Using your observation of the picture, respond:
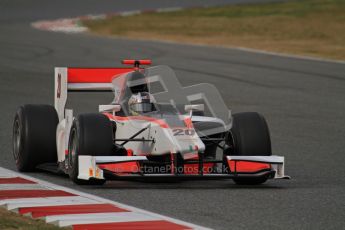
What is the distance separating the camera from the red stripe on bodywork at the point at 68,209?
8.62 meters

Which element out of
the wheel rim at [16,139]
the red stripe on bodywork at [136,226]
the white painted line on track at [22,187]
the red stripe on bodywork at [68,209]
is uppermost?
the wheel rim at [16,139]

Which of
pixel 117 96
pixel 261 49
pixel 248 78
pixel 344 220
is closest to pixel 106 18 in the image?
pixel 261 49

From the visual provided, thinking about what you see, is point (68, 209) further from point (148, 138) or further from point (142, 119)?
point (142, 119)

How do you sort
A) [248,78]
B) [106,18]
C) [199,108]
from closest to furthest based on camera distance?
[199,108] → [248,78] → [106,18]

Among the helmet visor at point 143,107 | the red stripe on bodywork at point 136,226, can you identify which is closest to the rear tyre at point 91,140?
the helmet visor at point 143,107

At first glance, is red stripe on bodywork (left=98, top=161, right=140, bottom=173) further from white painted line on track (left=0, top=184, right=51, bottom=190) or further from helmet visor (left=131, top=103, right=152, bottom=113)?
helmet visor (left=131, top=103, right=152, bottom=113)

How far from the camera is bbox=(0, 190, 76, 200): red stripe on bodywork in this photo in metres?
9.55

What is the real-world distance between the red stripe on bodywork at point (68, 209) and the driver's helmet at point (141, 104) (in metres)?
2.22

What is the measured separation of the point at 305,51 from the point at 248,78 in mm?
6484

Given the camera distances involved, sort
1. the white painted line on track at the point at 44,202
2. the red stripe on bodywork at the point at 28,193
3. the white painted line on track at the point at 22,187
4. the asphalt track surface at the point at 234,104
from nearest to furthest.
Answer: the white painted line on track at the point at 44,202 → the asphalt track surface at the point at 234,104 → the red stripe on bodywork at the point at 28,193 → the white painted line on track at the point at 22,187

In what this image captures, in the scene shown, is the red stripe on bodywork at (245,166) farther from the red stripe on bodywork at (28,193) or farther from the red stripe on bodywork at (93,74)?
the red stripe on bodywork at (93,74)

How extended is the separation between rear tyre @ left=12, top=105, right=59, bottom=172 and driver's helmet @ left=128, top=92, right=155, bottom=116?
103 cm

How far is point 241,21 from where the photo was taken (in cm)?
3994

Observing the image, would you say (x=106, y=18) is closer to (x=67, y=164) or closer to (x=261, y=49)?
(x=261, y=49)
